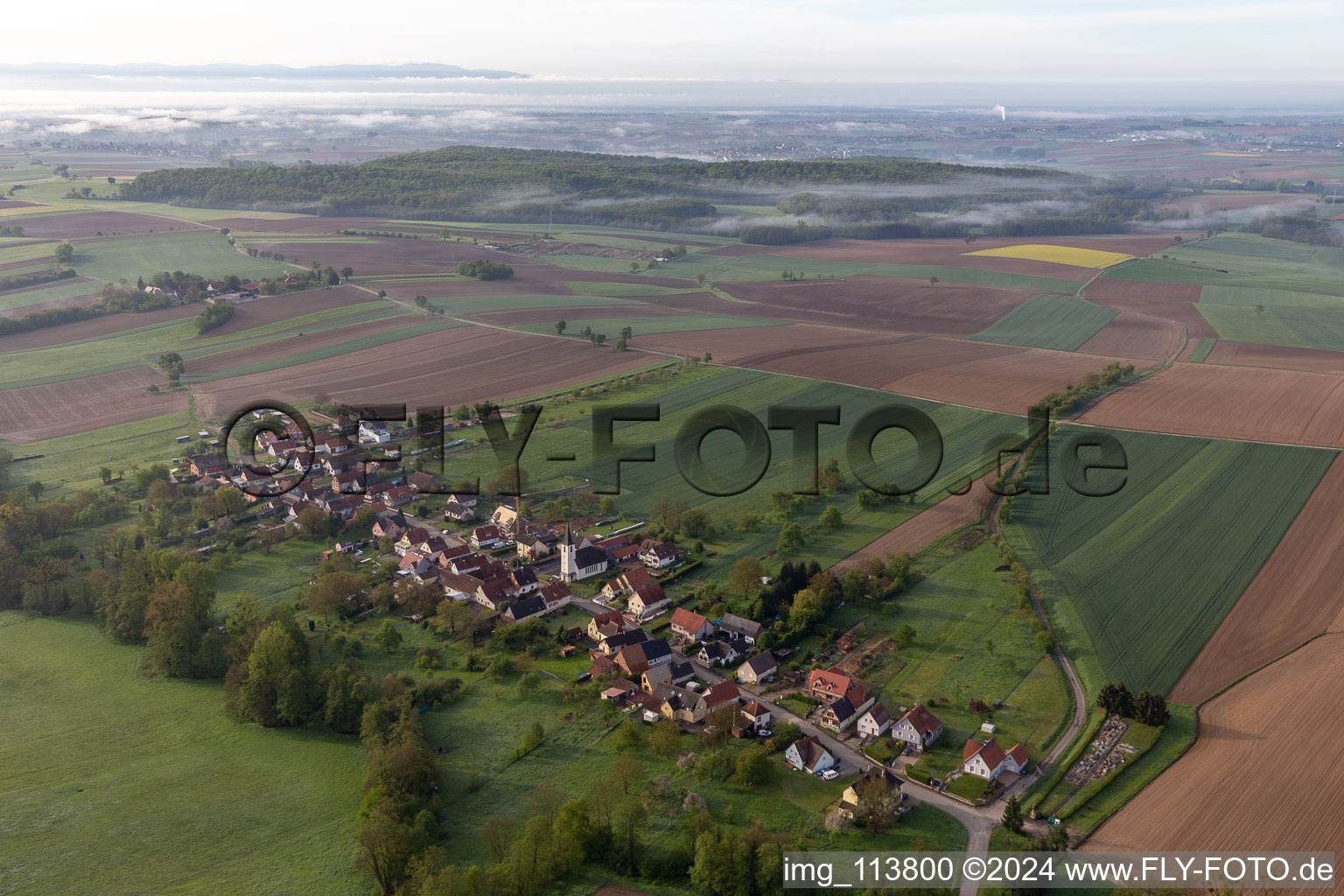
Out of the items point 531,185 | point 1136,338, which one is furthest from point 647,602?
point 531,185

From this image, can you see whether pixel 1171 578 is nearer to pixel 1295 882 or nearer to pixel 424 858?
pixel 1295 882

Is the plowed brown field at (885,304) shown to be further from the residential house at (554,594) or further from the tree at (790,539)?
the residential house at (554,594)

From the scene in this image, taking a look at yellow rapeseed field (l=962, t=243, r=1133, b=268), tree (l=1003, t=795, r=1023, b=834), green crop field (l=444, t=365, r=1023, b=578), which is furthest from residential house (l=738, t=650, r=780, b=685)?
yellow rapeseed field (l=962, t=243, r=1133, b=268)

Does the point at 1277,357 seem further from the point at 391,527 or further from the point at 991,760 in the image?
the point at 391,527

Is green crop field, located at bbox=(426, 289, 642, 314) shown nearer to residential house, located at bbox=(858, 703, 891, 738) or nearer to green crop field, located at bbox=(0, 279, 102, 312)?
green crop field, located at bbox=(0, 279, 102, 312)

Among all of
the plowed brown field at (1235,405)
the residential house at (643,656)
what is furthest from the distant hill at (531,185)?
the residential house at (643,656)

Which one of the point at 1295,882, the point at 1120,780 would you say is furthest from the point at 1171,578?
the point at 1295,882
